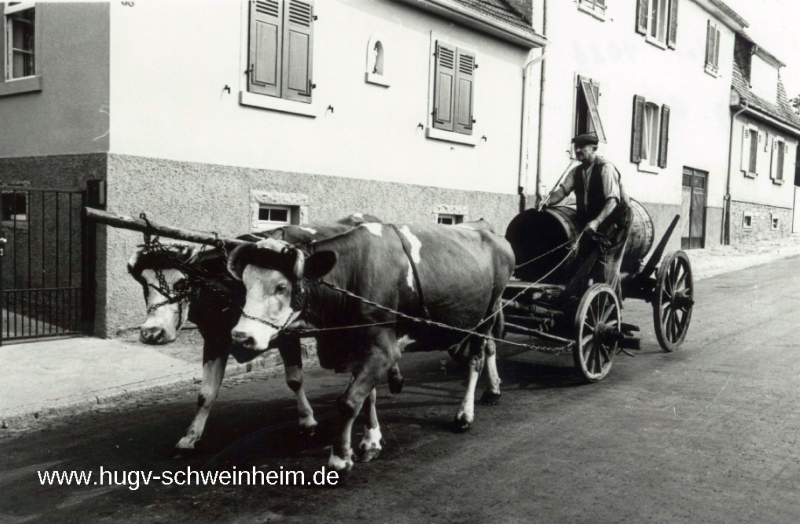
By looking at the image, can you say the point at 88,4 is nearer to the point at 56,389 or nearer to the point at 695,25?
the point at 56,389

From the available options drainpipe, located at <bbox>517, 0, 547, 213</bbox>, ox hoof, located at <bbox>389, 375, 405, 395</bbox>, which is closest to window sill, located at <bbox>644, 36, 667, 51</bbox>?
drainpipe, located at <bbox>517, 0, 547, 213</bbox>

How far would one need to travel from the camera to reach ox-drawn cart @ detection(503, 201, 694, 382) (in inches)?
282

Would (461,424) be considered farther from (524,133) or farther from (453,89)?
(524,133)

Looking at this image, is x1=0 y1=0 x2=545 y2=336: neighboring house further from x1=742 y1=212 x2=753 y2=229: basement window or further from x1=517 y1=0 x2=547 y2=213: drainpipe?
x1=742 y1=212 x2=753 y2=229: basement window

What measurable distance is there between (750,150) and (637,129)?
985cm

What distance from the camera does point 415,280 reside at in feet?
16.8

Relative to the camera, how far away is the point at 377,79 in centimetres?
1191

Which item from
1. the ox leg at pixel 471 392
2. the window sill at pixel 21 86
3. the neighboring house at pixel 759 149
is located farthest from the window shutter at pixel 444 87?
the neighboring house at pixel 759 149

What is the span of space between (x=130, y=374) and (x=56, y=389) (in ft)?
2.55

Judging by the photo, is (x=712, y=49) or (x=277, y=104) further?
(x=712, y=49)

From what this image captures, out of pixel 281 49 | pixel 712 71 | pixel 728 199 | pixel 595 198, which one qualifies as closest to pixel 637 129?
pixel 712 71

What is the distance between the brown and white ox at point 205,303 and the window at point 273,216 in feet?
17.2

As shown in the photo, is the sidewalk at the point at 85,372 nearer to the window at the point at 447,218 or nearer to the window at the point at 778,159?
the window at the point at 447,218

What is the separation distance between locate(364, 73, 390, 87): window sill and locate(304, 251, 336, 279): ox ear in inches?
310
